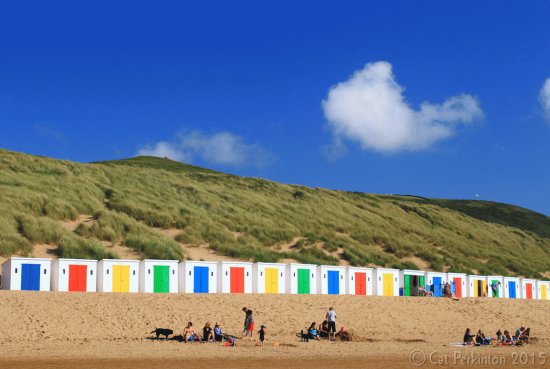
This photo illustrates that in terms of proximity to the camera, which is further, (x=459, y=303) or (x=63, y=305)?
(x=459, y=303)

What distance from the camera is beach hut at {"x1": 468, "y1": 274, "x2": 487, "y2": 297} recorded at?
139ft

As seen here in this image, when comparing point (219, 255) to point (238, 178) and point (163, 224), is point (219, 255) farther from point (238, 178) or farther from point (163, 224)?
point (238, 178)

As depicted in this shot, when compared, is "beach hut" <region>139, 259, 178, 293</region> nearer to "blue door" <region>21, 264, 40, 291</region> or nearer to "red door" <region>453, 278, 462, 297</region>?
"blue door" <region>21, 264, 40, 291</region>

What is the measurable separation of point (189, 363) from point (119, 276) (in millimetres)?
13350

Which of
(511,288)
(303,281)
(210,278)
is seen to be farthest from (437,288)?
(210,278)

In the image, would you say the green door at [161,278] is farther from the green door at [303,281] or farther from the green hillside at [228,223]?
the green hillside at [228,223]

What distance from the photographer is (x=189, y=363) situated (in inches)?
708

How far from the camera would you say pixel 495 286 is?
143ft

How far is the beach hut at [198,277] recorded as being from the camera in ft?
104

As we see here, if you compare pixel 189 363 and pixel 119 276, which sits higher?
pixel 119 276

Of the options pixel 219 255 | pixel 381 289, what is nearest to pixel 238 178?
pixel 219 255

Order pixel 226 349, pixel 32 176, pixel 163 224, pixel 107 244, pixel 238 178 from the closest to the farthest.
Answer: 1. pixel 226 349
2. pixel 107 244
3. pixel 163 224
4. pixel 32 176
5. pixel 238 178

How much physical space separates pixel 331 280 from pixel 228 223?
60.1 ft

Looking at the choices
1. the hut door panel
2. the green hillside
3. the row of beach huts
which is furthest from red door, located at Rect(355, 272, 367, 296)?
the hut door panel
